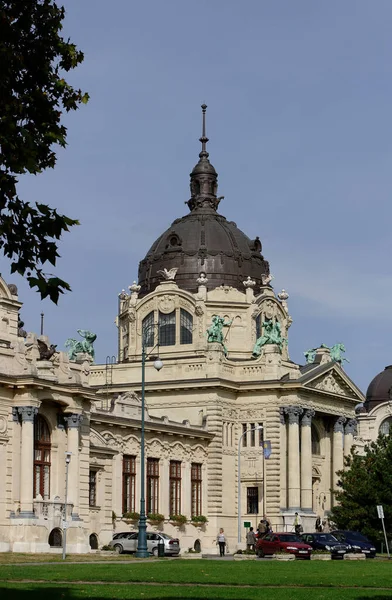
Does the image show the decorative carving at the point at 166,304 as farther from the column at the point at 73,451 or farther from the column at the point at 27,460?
the column at the point at 27,460

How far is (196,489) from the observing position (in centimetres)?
9369

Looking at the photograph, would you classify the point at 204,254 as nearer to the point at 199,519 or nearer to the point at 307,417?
the point at 307,417

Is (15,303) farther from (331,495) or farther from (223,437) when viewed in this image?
(331,495)

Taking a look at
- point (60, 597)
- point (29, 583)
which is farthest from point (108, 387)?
point (60, 597)

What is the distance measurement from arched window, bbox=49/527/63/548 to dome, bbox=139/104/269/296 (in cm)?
4022

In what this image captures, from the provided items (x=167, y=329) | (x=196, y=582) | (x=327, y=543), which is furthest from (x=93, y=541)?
(x=196, y=582)

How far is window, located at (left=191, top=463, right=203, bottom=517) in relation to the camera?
92.9 meters

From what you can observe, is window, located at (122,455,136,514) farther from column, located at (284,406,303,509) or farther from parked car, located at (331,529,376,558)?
parked car, located at (331,529,376,558)

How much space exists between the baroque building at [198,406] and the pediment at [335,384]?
0.42ft

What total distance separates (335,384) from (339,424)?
3356 mm

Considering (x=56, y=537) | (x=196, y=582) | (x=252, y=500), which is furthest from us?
(x=252, y=500)

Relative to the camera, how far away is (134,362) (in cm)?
10019

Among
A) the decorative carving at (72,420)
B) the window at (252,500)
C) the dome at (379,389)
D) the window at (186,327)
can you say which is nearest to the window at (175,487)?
the window at (252,500)

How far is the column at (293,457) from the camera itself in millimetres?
95312
